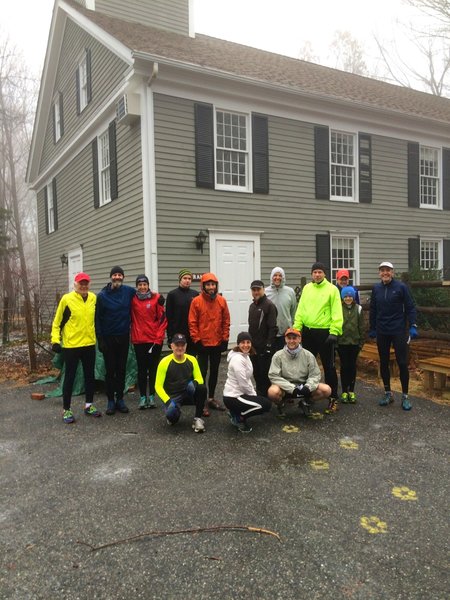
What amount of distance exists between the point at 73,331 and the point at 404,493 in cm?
383

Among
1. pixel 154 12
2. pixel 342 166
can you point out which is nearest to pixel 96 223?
pixel 154 12

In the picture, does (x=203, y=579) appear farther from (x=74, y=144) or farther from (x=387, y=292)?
(x=74, y=144)

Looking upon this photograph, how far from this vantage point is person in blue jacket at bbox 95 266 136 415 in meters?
5.42

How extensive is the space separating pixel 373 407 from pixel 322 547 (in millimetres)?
3203

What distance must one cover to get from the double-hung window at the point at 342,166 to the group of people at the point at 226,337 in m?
6.68

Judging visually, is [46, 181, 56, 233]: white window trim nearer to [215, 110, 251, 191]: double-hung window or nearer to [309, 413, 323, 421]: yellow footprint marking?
[215, 110, 251, 191]: double-hung window

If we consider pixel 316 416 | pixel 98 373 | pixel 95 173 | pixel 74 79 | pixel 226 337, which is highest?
pixel 74 79

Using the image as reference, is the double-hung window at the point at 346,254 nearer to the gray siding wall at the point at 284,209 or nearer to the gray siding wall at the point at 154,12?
the gray siding wall at the point at 284,209

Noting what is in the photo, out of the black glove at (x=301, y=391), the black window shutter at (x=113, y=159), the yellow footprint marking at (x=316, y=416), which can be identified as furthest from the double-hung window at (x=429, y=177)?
the black glove at (x=301, y=391)

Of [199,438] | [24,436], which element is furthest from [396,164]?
[24,436]

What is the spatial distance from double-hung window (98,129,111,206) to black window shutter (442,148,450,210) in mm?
9783

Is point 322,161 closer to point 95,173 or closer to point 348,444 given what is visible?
point 95,173

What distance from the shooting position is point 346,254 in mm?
11797

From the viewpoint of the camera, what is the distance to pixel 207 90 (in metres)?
9.51
